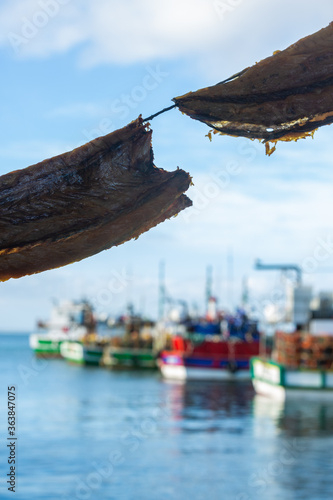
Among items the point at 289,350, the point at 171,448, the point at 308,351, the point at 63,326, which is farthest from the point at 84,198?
the point at 63,326

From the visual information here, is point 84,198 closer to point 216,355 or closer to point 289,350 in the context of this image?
point 289,350

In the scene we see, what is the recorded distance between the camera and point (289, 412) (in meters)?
44.4

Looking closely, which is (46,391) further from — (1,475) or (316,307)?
(1,475)

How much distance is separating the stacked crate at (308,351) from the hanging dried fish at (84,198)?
140 ft

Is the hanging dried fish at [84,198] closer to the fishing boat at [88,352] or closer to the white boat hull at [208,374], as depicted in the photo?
the white boat hull at [208,374]

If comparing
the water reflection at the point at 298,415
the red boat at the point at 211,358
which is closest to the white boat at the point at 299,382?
the water reflection at the point at 298,415

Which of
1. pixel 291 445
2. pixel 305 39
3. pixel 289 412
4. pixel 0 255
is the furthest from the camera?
pixel 289 412

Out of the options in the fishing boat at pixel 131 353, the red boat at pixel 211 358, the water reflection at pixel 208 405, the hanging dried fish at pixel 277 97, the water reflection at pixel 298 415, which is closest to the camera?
the hanging dried fish at pixel 277 97

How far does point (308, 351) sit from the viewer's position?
45.7 m

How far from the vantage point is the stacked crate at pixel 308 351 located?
45.2m

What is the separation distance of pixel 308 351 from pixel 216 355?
27.9 metres

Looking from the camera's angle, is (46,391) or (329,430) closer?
(329,430)

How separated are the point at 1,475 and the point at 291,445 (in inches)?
512

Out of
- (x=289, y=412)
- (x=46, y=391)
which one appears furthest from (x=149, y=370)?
(x=289, y=412)
